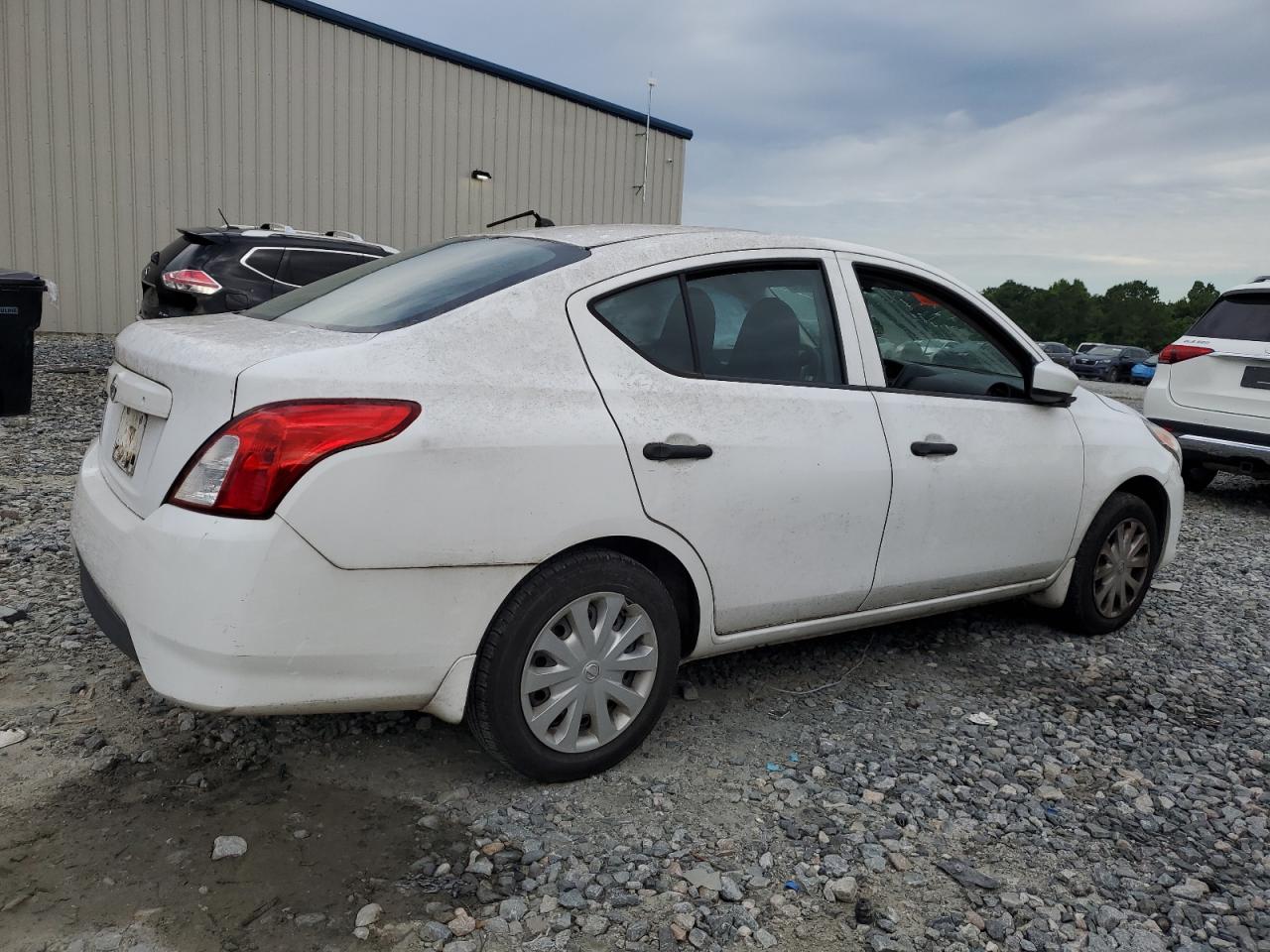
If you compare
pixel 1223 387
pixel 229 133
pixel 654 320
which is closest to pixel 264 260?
pixel 654 320

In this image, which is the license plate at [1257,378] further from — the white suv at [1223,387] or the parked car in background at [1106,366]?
the parked car in background at [1106,366]

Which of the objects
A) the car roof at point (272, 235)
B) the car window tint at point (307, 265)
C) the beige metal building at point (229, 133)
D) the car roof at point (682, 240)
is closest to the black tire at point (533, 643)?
the car roof at point (682, 240)

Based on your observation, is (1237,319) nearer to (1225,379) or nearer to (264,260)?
(1225,379)

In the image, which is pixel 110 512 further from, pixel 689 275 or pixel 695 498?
pixel 689 275

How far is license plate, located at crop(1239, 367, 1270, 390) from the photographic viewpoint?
24.3 ft

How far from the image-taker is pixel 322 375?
2.29m

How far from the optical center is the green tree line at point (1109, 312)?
92938 mm

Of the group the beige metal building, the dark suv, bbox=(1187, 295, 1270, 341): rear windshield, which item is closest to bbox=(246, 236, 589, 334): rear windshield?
the dark suv

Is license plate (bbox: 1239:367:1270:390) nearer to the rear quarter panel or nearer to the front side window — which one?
the front side window

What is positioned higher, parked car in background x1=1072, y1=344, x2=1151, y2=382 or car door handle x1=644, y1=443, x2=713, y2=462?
parked car in background x1=1072, y1=344, x2=1151, y2=382

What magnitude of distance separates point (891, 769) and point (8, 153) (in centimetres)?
Result: 1644

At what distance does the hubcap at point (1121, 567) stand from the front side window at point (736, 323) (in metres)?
1.84

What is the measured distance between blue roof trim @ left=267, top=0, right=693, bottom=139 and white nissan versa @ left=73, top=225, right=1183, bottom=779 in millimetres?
15804

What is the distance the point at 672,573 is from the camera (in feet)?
9.52
